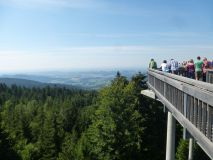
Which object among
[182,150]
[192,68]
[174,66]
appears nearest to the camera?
[192,68]

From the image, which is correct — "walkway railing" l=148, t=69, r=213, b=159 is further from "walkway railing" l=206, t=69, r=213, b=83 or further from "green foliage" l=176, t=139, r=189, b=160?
"green foliage" l=176, t=139, r=189, b=160

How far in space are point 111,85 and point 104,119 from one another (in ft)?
14.3

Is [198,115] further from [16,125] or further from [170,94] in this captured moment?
[16,125]

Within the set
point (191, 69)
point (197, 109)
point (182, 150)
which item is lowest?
point (182, 150)

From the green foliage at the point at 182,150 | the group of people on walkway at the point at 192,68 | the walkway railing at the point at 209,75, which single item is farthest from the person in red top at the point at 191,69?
the green foliage at the point at 182,150

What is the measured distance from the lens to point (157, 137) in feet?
156

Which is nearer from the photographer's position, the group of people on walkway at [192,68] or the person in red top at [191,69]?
the group of people on walkway at [192,68]

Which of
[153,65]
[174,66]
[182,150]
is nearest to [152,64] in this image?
[153,65]

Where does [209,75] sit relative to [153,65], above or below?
below

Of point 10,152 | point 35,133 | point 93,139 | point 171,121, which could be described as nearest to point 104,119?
point 93,139

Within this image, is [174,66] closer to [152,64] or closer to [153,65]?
[153,65]

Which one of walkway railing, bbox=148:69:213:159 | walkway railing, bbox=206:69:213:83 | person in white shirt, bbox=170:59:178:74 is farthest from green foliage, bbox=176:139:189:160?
walkway railing, bbox=148:69:213:159

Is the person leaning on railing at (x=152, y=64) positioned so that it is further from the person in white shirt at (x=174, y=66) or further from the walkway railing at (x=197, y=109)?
the walkway railing at (x=197, y=109)

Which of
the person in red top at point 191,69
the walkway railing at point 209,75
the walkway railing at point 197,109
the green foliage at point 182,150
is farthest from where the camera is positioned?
the green foliage at point 182,150
